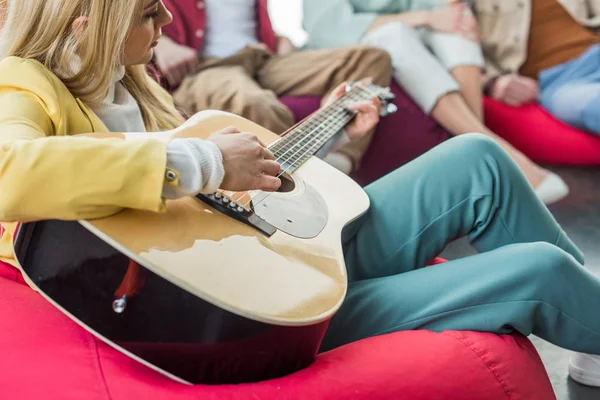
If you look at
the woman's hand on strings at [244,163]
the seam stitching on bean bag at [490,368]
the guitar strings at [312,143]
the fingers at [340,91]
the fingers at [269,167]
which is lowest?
the seam stitching on bean bag at [490,368]

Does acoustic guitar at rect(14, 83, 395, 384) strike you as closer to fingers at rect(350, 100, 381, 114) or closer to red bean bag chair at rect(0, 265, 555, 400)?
red bean bag chair at rect(0, 265, 555, 400)

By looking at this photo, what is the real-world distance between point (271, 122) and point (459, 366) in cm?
120

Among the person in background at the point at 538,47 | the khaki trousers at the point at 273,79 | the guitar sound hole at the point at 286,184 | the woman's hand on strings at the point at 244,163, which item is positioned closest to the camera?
the woman's hand on strings at the point at 244,163

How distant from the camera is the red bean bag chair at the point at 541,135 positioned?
249 centimetres

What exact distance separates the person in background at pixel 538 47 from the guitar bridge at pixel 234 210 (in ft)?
6.06

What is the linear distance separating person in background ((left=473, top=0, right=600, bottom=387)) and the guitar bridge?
1.85 metres

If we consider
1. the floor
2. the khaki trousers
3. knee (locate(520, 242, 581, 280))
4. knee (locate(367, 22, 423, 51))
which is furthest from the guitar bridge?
knee (locate(367, 22, 423, 51))

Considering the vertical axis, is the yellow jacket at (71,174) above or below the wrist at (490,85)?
above

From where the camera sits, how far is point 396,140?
234cm

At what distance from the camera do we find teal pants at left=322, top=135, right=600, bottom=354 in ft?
3.41

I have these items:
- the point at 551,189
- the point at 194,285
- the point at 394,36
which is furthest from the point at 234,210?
the point at 394,36

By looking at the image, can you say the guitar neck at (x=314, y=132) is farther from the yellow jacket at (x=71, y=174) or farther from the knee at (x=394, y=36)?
the knee at (x=394, y=36)

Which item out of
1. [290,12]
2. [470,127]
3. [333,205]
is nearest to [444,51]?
[470,127]

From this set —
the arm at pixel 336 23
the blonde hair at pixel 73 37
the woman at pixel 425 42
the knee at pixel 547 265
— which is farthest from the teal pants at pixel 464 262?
the arm at pixel 336 23
